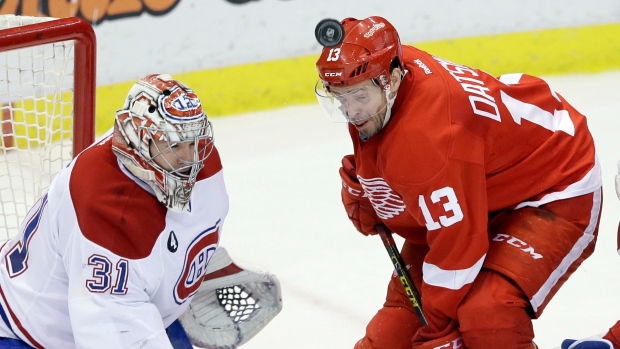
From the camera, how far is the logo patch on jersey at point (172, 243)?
2059 mm

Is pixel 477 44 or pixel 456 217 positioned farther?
pixel 477 44

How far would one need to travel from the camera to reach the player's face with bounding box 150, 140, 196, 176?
1971mm

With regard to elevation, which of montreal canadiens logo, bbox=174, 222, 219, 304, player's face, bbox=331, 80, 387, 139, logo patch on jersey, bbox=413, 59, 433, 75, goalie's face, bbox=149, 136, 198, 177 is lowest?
montreal canadiens logo, bbox=174, 222, 219, 304

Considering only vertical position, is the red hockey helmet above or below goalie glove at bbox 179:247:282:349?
above

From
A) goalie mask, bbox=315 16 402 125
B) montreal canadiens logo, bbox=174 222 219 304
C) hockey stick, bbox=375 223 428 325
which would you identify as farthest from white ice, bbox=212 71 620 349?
goalie mask, bbox=315 16 402 125

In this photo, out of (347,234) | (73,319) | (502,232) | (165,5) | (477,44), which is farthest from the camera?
(477,44)

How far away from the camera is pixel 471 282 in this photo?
228cm

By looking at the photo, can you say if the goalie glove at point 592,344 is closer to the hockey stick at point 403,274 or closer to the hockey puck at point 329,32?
the hockey stick at point 403,274

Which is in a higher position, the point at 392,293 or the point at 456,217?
the point at 456,217

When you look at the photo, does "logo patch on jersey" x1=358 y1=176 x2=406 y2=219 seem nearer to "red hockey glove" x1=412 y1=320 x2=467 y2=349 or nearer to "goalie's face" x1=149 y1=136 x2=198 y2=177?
"red hockey glove" x1=412 y1=320 x2=467 y2=349

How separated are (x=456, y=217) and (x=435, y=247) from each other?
0.34ft

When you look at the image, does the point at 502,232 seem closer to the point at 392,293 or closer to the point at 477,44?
the point at 392,293

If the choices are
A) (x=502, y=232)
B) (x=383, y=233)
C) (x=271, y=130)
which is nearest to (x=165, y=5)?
(x=271, y=130)

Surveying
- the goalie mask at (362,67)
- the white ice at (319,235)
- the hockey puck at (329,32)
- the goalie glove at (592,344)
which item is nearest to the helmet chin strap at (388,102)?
the goalie mask at (362,67)
